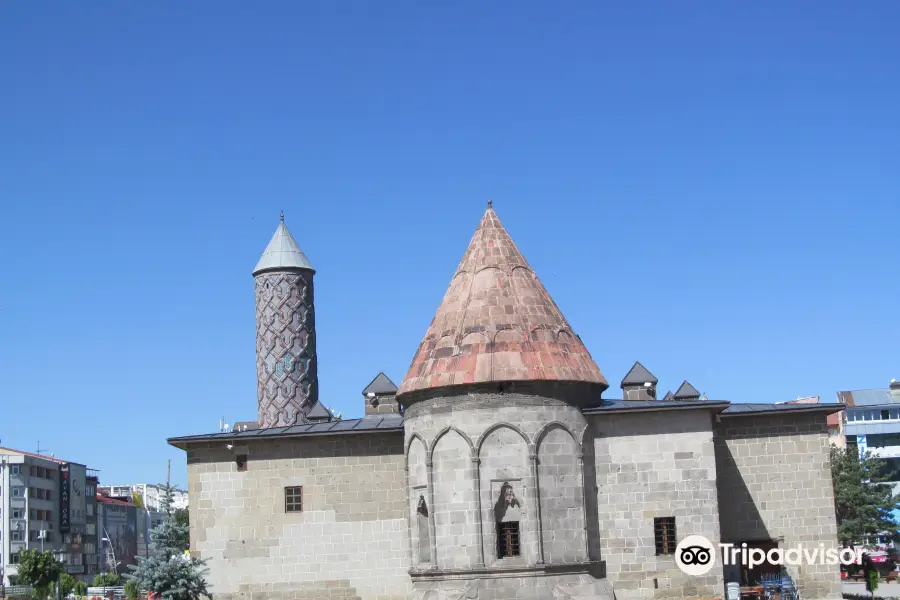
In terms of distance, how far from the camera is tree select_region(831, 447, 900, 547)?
1844 inches

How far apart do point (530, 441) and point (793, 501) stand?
7034mm

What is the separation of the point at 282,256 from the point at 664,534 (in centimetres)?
2251

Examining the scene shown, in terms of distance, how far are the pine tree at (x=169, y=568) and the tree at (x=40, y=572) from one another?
26.7 meters

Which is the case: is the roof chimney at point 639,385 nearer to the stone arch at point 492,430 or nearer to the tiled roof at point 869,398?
the stone arch at point 492,430

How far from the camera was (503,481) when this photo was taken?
22.8 metres

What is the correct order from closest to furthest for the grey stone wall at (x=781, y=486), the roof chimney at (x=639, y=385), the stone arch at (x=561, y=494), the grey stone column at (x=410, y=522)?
the stone arch at (x=561, y=494)
the grey stone column at (x=410, y=522)
the grey stone wall at (x=781, y=486)
the roof chimney at (x=639, y=385)

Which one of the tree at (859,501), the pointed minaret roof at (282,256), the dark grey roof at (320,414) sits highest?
the pointed minaret roof at (282,256)

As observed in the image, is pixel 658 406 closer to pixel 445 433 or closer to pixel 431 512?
pixel 445 433

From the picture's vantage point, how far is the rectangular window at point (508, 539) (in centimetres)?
2264

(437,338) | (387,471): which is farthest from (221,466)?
(437,338)

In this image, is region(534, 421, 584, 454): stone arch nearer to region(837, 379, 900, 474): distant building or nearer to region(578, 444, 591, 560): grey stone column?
region(578, 444, 591, 560): grey stone column

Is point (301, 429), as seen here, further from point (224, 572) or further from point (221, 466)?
point (224, 572)

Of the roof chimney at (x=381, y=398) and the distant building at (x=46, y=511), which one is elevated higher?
the roof chimney at (x=381, y=398)

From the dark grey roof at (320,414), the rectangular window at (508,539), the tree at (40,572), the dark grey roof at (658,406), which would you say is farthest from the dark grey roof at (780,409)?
the tree at (40,572)
